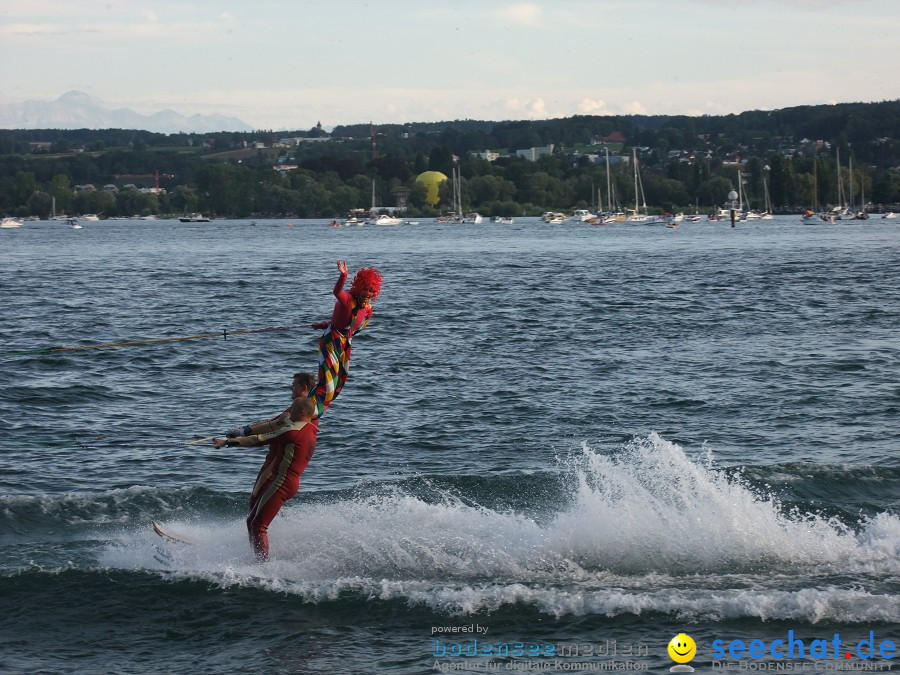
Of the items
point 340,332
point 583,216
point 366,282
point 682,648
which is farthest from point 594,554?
point 583,216

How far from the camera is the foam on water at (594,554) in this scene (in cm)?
1063

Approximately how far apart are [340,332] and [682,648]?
4.36 metres

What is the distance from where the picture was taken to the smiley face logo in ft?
31.2

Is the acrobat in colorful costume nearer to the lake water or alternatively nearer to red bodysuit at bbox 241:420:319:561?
red bodysuit at bbox 241:420:319:561

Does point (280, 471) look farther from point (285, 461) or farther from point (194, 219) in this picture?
point (194, 219)

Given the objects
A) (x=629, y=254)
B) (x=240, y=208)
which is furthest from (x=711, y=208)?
(x=629, y=254)

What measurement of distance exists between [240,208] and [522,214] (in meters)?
51.5

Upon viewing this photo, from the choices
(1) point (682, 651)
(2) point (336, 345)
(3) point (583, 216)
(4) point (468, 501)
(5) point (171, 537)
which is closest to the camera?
(1) point (682, 651)

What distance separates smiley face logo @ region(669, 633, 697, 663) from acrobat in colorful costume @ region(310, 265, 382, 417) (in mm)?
3962

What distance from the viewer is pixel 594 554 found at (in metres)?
11.7

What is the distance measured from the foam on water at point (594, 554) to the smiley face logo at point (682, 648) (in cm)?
59

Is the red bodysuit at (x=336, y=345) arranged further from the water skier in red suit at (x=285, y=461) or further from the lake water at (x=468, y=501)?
the lake water at (x=468, y=501)

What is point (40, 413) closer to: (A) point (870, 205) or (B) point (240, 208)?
(A) point (870, 205)

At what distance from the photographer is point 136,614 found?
1068 cm
